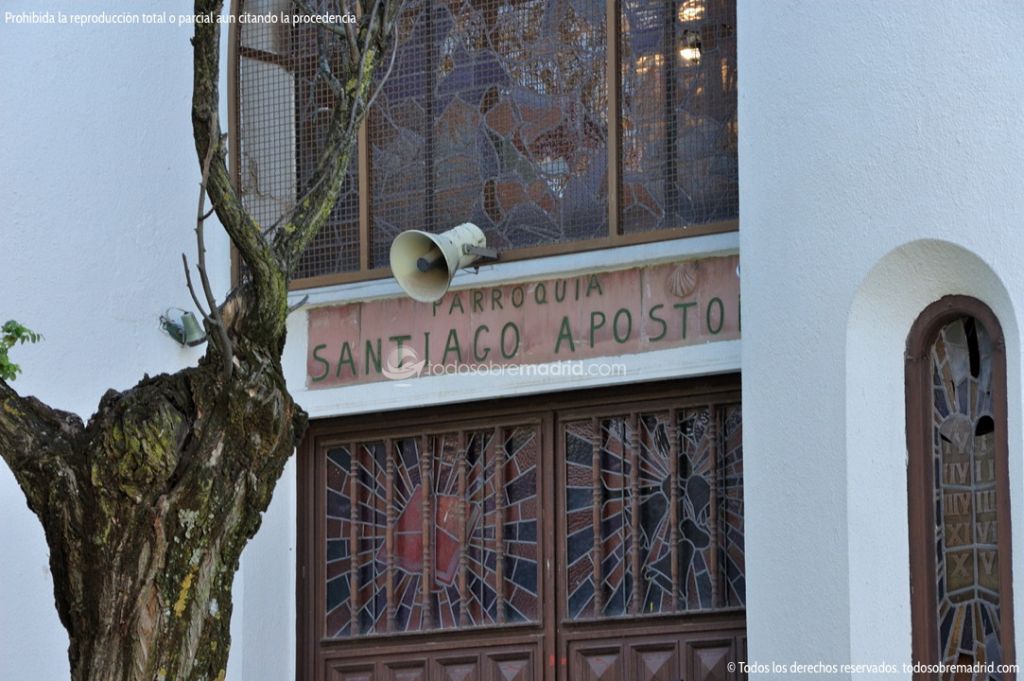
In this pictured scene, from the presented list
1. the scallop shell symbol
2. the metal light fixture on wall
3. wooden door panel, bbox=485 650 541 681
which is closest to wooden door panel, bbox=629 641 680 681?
wooden door panel, bbox=485 650 541 681

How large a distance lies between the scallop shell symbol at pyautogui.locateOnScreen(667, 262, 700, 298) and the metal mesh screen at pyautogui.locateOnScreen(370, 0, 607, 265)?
58 centimetres

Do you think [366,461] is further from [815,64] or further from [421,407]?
[815,64]

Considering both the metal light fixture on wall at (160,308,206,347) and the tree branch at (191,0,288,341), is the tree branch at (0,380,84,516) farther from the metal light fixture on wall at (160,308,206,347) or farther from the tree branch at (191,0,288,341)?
the metal light fixture on wall at (160,308,206,347)

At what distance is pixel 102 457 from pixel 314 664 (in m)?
5.04

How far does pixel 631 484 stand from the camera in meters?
12.4

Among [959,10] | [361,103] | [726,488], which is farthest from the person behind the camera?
[726,488]

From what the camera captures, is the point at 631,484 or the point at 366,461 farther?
the point at 366,461

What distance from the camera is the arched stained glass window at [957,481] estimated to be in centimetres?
1063

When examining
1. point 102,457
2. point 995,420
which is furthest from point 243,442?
point 995,420

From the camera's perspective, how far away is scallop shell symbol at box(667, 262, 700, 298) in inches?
486

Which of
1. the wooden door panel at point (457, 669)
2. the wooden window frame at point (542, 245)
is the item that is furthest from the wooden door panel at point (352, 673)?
the wooden window frame at point (542, 245)

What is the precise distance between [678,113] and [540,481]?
93.9 inches

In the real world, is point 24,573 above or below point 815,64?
below

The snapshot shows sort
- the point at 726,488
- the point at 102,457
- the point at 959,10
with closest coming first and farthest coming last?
the point at 102,457, the point at 959,10, the point at 726,488
